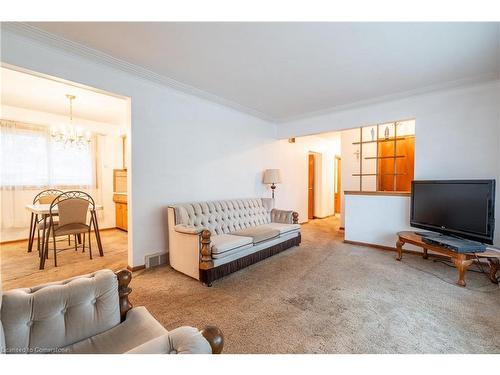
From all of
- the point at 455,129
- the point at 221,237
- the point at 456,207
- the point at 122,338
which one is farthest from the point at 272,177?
the point at 122,338

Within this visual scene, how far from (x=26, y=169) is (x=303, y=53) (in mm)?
5421

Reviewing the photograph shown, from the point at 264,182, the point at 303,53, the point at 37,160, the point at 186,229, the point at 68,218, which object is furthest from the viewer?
the point at 264,182

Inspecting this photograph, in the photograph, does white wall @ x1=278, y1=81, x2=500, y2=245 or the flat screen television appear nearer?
the flat screen television

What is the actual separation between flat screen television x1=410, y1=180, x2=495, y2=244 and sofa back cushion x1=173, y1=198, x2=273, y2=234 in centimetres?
245

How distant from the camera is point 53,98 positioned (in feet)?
12.6

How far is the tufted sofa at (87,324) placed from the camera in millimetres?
847

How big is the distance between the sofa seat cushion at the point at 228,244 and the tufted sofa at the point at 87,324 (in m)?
1.39

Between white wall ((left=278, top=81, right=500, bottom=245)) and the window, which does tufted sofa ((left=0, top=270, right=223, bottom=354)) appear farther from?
the window

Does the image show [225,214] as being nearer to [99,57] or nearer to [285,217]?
Answer: [285,217]

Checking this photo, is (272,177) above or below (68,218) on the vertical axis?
above

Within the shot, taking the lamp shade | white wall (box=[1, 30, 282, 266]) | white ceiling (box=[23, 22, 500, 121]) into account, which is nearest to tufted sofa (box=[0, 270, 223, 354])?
white wall (box=[1, 30, 282, 266])

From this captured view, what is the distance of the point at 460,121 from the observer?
3.33 meters

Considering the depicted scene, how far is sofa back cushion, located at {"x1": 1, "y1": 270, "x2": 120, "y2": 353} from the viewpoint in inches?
37.3
